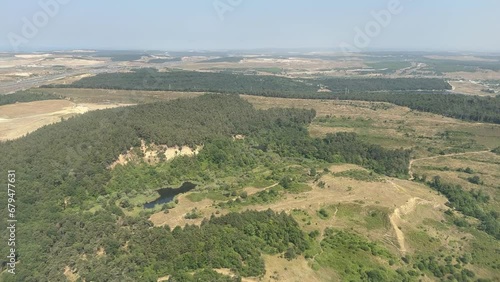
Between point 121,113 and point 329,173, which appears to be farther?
point 121,113

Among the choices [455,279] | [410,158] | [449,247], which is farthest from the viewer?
[410,158]

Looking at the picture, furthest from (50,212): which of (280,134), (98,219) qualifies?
(280,134)

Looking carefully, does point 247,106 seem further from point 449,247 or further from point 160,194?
point 449,247

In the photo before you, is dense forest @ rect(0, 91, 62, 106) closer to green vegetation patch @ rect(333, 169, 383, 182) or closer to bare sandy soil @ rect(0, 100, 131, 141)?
bare sandy soil @ rect(0, 100, 131, 141)

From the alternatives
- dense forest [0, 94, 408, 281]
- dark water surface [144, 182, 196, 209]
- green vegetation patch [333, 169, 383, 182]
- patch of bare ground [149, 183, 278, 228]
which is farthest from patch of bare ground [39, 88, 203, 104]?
green vegetation patch [333, 169, 383, 182]

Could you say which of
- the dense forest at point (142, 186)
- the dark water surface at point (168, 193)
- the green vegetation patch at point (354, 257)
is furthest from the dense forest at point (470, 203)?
the dark water surface at point (168, 193)

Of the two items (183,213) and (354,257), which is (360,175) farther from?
(183,213)
